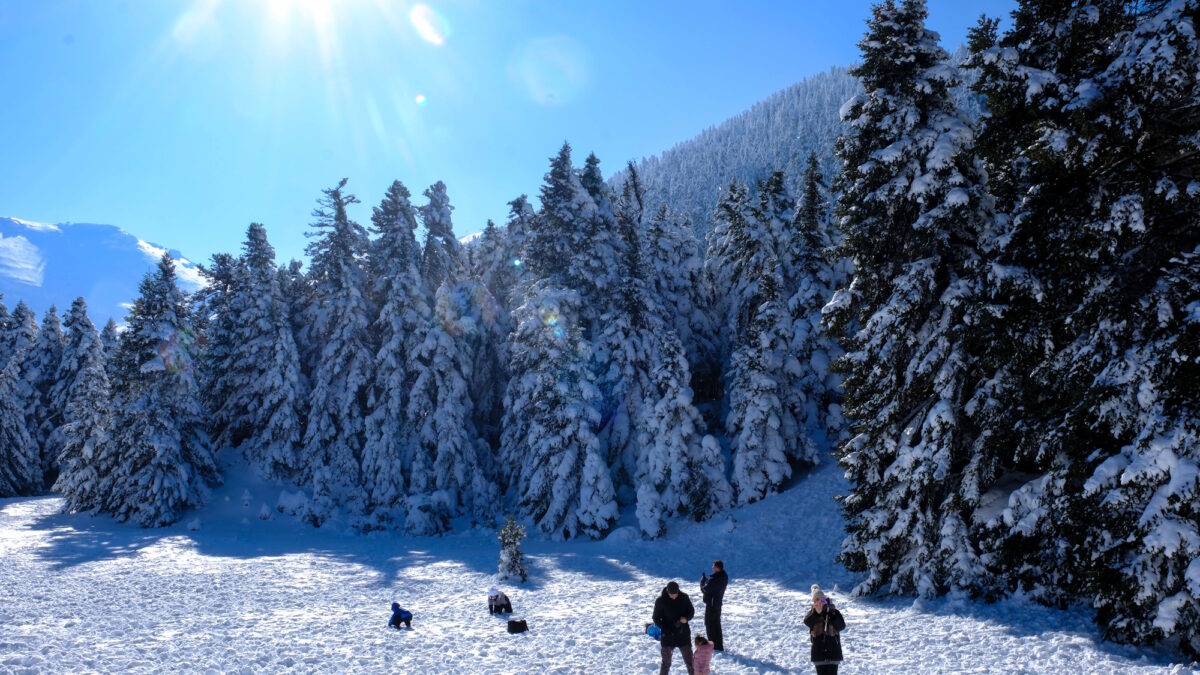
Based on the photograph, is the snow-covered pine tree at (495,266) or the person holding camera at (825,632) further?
the snow-covered pine tree at (495,266)

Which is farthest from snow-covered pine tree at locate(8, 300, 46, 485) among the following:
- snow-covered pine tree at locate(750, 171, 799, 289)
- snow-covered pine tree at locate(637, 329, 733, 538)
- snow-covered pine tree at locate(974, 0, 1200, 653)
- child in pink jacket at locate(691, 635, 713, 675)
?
snow-covered pine tree at locate(974, 0, 1200, 653)

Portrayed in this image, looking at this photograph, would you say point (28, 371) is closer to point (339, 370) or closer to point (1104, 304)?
point (339, 370)

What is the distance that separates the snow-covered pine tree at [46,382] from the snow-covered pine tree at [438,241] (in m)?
30.6

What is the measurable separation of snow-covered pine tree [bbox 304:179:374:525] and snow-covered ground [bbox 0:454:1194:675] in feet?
9.61

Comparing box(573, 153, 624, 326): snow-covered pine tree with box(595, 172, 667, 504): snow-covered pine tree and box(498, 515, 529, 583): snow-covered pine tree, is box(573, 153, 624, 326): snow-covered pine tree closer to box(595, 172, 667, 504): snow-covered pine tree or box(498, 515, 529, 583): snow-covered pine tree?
box(595, 172, 667, 504): snow-covered pine tree

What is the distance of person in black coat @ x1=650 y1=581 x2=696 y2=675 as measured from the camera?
1017cm

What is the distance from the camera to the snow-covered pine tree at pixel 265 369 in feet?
115

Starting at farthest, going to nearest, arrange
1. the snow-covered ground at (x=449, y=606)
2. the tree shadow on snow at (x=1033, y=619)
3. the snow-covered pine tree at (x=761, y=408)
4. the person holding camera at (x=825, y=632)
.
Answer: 1. the snow-covered pine tree at (x=761, y=408)
2. the snow-covered ground at (x=449, y=606)
3. the tree shadow on snow at (x=1033, y=619)
4. the person holding camera at (x=825, y=632)

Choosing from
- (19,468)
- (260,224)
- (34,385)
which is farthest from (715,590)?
(34,385)

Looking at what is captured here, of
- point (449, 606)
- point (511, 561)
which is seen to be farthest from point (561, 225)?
point (449, 606)

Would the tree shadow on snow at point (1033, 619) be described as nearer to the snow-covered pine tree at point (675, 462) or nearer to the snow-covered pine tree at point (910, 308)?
the snow-covered pine tree at point (910, 308)

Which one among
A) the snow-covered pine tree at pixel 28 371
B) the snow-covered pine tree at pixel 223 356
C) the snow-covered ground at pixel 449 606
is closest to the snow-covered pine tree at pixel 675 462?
the snow-covered ground at pixel 449 606

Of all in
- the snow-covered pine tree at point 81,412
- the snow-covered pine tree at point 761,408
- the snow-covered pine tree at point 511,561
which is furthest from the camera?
the snow-covered pine tree at point 81,412

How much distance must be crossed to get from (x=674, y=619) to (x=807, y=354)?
2421 cm
